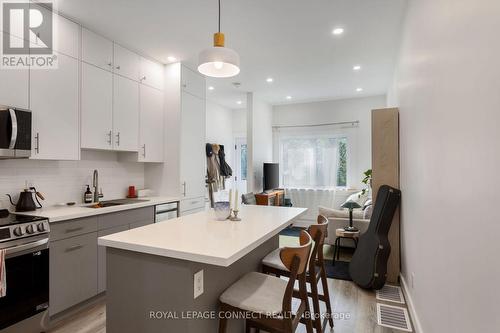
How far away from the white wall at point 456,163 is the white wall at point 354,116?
12.6ft

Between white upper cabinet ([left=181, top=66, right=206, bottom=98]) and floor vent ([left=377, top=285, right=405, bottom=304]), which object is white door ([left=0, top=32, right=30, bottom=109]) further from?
floor vent ([left=377, top=285, right=405, bottom=304])

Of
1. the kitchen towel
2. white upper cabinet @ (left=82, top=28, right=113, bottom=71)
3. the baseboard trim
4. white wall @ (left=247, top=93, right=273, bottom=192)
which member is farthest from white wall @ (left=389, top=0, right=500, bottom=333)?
white wall @ (left=247, top=93, right=273, bottom=192)

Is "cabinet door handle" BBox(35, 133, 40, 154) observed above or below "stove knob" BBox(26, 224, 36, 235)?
above

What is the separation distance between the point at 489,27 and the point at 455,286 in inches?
43.8

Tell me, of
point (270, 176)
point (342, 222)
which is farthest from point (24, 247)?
point (270, 176)

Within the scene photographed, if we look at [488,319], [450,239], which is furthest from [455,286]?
[488,319]

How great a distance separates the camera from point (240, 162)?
23.7ft

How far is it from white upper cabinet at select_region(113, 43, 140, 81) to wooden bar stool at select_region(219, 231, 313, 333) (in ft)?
9.72

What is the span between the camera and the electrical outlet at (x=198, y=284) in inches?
55.6

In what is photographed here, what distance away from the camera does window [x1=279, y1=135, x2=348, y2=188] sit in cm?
624

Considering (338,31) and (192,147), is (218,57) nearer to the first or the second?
(338,31)

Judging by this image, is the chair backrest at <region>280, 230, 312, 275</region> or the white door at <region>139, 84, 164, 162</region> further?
the white door at <region>139, 84, 164, 162</region>

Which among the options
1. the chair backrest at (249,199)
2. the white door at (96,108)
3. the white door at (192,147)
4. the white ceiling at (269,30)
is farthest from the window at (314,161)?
the white door at (96,108)

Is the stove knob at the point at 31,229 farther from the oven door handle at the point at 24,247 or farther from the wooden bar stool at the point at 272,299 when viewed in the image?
the wooden bar stool at the point at 272,299
